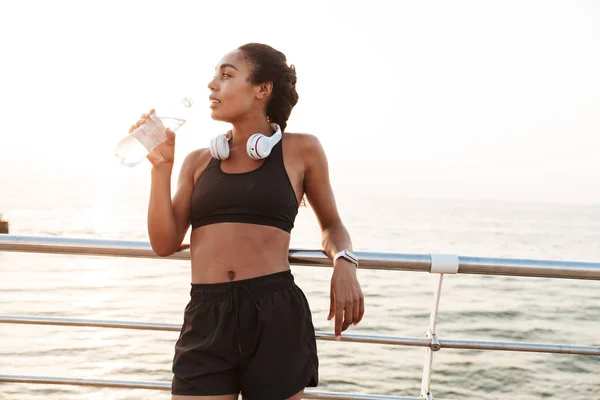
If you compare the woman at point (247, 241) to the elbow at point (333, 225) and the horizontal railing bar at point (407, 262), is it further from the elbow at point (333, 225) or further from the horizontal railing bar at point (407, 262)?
the horizontal railing bar at point (407, 262)

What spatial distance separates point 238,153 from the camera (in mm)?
2285

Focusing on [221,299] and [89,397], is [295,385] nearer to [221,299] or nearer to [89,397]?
[221,299]

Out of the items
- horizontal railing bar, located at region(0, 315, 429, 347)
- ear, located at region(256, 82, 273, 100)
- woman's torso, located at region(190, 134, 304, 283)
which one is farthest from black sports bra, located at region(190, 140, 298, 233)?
horizontal railing bar, located at region(0, 315, 429, 347)

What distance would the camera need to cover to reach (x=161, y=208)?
7.25 ft

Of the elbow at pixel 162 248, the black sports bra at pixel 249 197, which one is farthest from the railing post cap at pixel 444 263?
the elbow at pixel 162 248

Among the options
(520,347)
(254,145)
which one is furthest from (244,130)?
(520,347)

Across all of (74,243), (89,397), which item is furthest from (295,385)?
(89,397)

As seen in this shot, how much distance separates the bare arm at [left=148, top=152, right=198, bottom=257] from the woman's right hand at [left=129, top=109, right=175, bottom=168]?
0.7 inches

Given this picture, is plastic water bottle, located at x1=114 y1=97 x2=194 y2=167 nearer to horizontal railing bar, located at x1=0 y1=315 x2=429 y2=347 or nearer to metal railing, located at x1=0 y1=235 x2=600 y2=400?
metal railing, located at x1=0 y1=235 x2=600 y2=400

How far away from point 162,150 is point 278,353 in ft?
2.68

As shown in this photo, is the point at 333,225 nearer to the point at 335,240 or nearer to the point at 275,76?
the point at 335,240

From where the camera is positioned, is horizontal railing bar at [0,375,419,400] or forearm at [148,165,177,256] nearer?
forearm at [148,165,177,256]

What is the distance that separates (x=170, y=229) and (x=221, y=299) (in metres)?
0.36

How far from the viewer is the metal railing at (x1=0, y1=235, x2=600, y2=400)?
8.17ft
